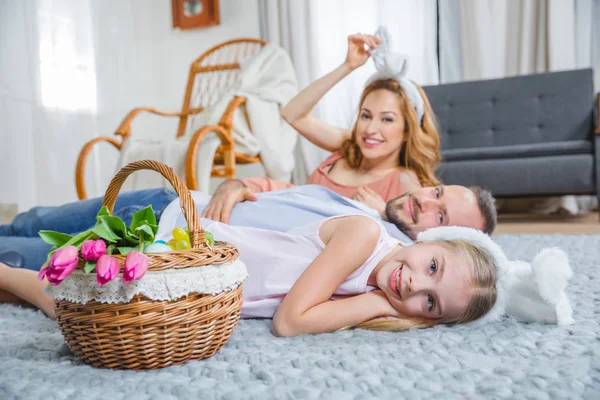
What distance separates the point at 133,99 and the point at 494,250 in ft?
12.3

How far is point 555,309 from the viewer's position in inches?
38.5

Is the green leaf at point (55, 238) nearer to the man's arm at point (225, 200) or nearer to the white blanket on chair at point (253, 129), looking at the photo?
the man's arm at point (225, 200)

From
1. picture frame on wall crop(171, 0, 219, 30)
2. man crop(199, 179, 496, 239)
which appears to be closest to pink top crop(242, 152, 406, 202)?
man crop(199, 179, 496, 239)

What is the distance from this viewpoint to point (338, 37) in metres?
3.93

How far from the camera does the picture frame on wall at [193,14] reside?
423 cm

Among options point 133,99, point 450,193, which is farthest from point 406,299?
point 133,99

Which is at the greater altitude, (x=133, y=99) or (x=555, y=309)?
(x=133, y=99)

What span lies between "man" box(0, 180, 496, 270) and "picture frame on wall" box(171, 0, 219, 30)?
2994 millimetres

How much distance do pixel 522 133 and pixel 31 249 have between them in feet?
9.38

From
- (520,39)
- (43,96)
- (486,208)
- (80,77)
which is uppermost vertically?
(520,39)

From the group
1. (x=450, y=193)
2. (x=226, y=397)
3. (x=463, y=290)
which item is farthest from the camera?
(x=450, y=193)

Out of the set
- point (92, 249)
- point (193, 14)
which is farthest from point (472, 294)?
point (193, 14)

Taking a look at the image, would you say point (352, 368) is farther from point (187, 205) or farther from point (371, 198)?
point (371, 198)

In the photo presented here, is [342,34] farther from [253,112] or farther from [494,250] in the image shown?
[494,250]
